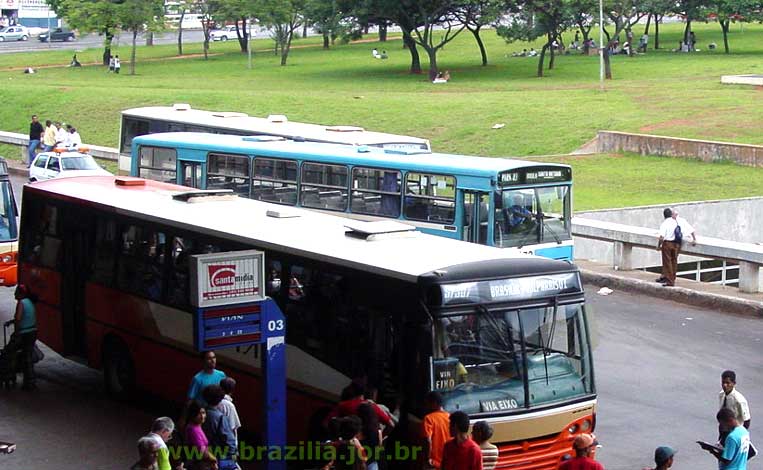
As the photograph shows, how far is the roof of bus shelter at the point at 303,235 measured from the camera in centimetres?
1118

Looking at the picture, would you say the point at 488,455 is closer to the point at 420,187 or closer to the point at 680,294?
the point at 420,187

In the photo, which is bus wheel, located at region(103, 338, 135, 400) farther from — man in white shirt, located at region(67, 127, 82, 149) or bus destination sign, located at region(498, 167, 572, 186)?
man in white shirt, located at region(67, 127, 82, 149)

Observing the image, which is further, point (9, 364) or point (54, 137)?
point (54, 137)

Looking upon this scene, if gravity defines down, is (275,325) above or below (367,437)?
above

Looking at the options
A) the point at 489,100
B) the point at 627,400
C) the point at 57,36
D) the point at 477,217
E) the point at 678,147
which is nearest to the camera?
the point at 627,400

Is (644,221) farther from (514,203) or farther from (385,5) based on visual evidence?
(385,5)

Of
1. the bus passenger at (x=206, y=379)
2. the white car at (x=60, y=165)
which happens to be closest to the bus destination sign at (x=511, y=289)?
the bus passenger at (x=206, y=379)

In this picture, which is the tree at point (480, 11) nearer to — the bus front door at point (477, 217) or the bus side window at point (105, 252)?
the bus front door at point (477, 217)

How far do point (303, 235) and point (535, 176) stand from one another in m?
7.64

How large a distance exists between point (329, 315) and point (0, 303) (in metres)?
10.3

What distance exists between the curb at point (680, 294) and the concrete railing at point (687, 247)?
0.74 meters

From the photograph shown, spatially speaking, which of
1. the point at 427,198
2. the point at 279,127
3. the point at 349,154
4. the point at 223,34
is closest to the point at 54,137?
the point at 279,127

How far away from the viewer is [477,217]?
19469 mm

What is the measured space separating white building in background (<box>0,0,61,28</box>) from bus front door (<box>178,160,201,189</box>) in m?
116
